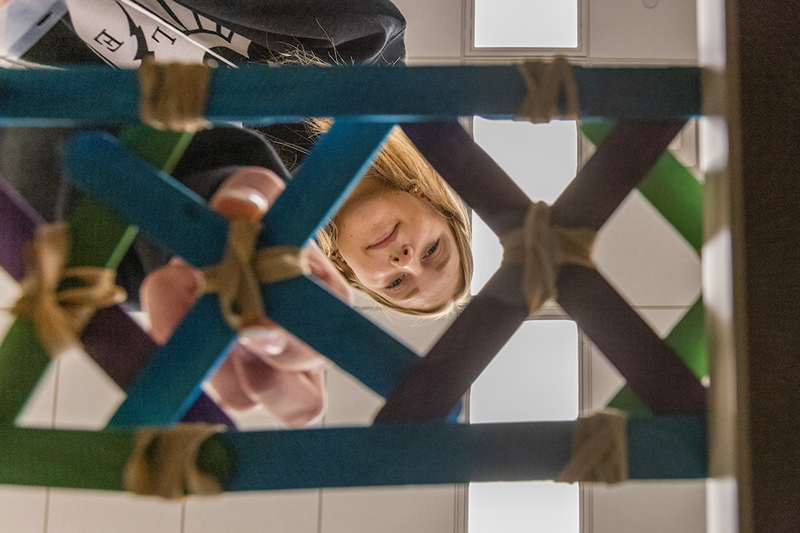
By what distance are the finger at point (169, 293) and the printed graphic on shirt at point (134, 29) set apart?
1.09 feet

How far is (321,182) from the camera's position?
31 centimetres

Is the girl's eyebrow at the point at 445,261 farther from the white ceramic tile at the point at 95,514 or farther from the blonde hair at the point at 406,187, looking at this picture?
the white ceramic tile at the point at 95,514

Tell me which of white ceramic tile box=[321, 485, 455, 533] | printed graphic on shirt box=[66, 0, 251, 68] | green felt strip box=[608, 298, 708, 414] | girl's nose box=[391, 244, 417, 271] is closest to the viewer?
green felt strip box=[608, 298, 708, 414]

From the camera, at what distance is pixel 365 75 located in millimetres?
310

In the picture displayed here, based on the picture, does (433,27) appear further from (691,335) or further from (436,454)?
(436,454)

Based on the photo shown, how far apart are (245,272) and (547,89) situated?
0.54 ft

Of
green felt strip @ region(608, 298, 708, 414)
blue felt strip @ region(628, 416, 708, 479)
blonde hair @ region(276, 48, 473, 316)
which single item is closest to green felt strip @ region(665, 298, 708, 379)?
green felt strip @ region(608, 298, 708, 414)

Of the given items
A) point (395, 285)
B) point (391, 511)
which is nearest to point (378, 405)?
point (391, 511)

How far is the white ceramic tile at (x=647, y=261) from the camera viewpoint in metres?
1.92

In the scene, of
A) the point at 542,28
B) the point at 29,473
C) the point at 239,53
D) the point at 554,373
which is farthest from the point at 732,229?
the point at 542,28

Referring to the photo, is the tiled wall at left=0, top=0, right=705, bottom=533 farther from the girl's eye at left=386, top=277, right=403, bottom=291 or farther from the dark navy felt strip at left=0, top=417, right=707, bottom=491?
the dark navy felt strip at left=0, top=417, right=707, bottom=491

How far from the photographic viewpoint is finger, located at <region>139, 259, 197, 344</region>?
1.25ft

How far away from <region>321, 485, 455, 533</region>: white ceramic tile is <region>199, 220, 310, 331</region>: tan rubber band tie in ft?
5.32

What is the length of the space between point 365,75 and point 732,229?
0.59 ft
